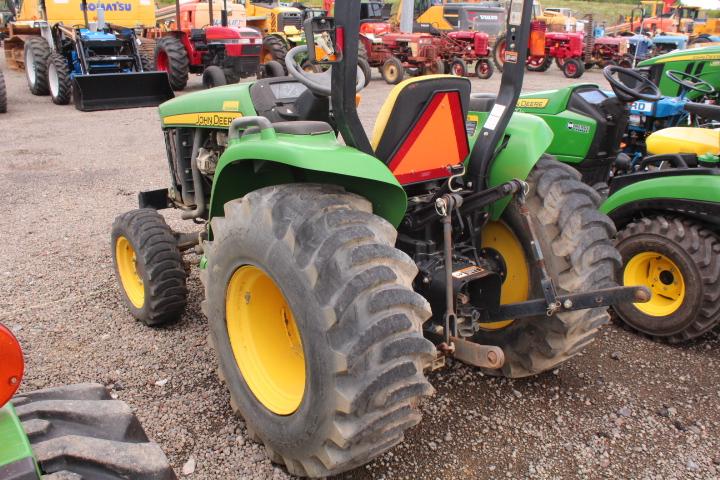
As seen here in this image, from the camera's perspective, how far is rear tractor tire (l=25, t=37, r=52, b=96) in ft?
40.2

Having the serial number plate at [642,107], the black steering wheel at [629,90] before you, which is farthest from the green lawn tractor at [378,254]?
the serial number plate at [642,107]

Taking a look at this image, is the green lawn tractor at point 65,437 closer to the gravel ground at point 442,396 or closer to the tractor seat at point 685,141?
the gravel ground at point 442,396

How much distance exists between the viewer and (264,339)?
2.61 metres

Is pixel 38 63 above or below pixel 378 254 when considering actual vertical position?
below

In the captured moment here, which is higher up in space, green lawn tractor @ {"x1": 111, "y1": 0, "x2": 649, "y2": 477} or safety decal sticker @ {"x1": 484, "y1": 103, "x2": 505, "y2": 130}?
safety decal sticker @ {"x1": 484, "y1": 103, "x2": 505, "y2": 130}

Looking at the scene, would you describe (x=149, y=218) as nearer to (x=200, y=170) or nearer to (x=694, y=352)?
(x=200, y=170)

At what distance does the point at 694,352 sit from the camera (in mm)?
3561

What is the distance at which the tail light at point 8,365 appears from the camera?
4.22ft

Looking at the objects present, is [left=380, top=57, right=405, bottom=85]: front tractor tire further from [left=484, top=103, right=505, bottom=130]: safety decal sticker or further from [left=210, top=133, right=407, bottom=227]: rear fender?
[left=210, top=133, right=407, bottom=227]: rear fender

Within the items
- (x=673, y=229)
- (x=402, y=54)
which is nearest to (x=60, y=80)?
(x=402, y=54)

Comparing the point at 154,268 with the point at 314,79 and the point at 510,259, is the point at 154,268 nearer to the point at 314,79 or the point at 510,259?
the point at 314,79

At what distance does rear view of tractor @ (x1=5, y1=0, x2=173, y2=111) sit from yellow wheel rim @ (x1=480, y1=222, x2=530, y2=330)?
9450 mm

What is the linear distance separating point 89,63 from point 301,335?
11067mm

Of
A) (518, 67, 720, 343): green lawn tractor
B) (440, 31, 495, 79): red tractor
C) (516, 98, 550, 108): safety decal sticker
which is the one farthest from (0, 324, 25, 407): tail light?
(440, 31, 495, 79): red tractor
